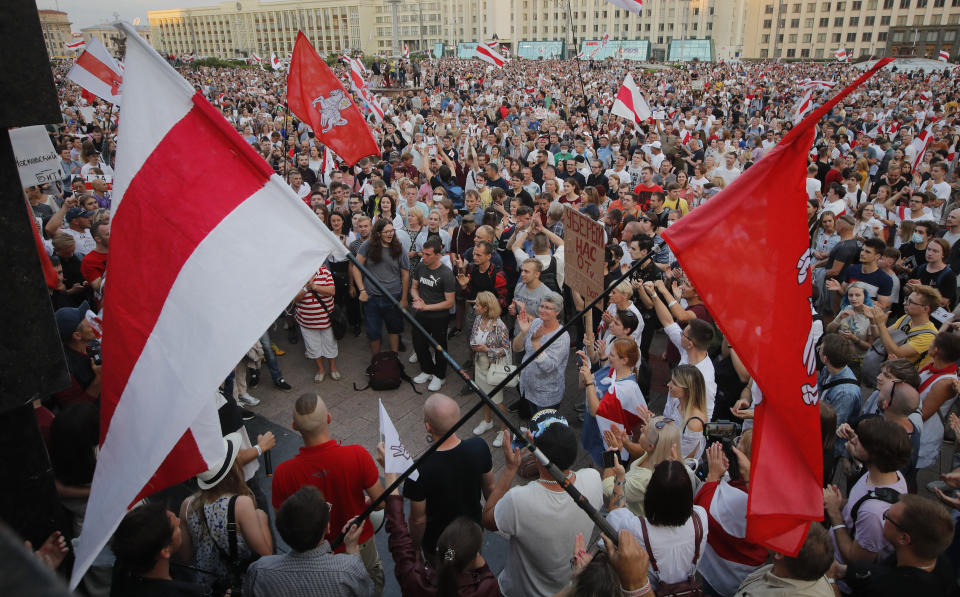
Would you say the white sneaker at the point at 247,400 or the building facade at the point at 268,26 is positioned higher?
the building facade at the point at 268,26

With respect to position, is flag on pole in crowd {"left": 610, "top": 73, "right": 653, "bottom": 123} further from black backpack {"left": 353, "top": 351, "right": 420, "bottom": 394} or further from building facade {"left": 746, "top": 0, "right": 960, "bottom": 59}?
building facade {"left": 746, "top": 0, "right": 960, "bottom": 59}

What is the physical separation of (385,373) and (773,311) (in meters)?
5.01

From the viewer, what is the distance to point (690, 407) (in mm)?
4066

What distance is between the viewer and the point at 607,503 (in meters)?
3.52

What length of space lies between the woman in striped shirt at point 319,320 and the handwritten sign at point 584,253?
2859 millimetres

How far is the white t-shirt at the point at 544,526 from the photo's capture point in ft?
10.2

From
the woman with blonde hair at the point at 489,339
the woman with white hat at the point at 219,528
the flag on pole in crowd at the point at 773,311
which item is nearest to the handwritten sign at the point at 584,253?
the woman with blonde hair at the point at 489,339

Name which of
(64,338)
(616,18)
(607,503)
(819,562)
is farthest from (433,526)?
(616,18)

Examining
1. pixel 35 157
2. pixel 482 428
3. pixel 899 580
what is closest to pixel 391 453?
pixel 899 580

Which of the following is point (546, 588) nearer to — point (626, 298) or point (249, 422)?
point (626, 298)

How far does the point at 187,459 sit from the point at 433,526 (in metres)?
1.62

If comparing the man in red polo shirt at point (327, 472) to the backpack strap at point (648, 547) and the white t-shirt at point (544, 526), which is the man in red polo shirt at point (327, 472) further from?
the backpack strap at point (648, 547)

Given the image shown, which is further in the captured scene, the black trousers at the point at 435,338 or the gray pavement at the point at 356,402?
the black trousers at the point at 435,338

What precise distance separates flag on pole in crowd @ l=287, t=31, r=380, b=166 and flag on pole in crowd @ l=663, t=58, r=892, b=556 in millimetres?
5986
